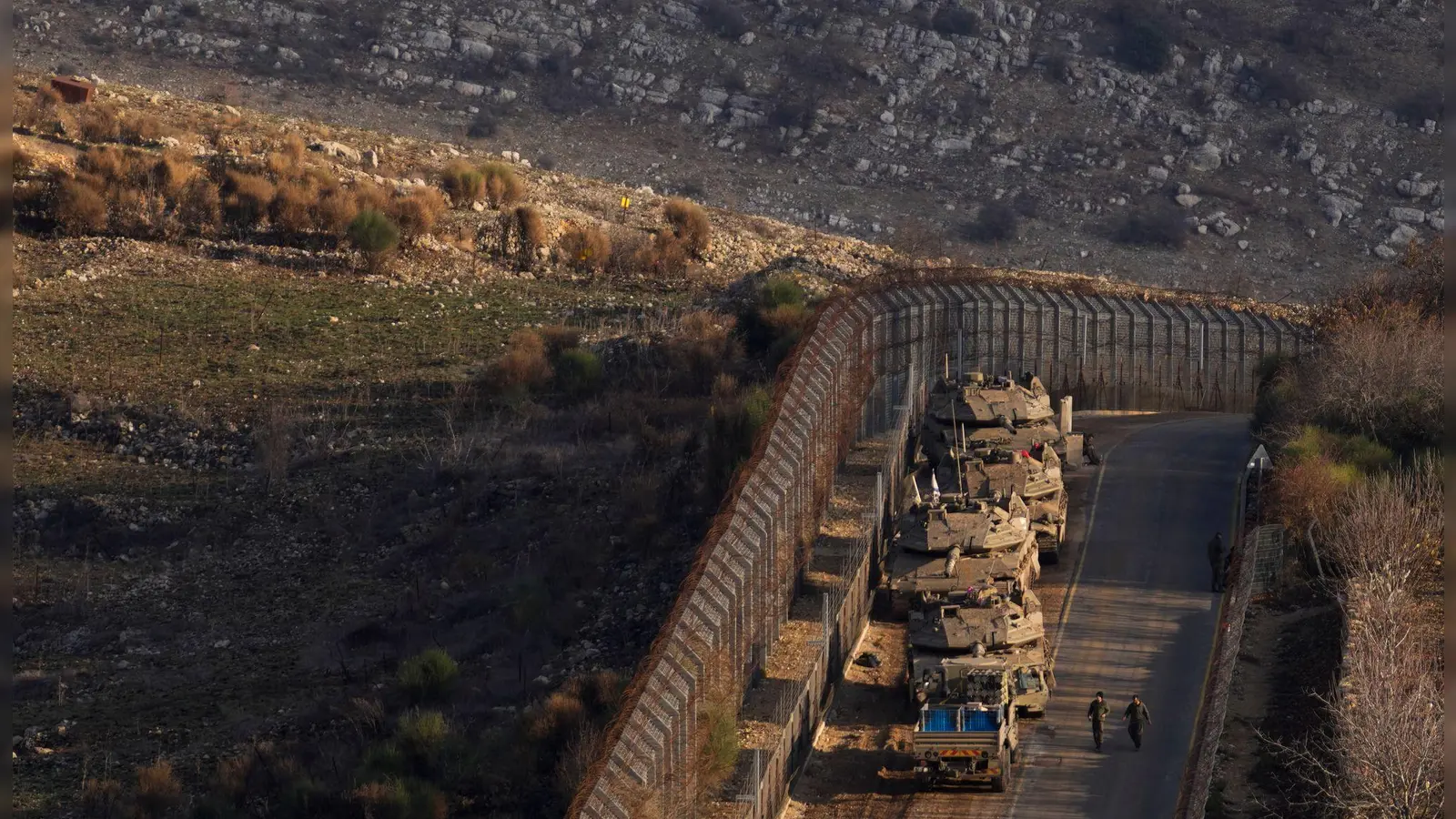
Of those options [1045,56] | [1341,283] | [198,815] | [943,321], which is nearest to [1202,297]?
[943,321]

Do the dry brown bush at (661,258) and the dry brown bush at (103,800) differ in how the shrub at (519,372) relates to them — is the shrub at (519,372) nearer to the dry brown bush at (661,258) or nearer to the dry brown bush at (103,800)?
the dry brown bush at (661,258)

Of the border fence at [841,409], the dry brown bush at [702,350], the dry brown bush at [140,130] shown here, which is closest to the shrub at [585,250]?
the dry brown bush at [702,350]

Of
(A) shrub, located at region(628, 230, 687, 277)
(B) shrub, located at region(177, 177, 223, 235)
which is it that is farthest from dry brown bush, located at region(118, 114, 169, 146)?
(A) shrub, located at region(628, 230, 687, 277)

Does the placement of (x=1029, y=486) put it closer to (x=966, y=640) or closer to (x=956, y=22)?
(x=966, y=640)

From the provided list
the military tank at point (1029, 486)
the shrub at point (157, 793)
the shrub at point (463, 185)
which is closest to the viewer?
the shrub at point (157, 793)

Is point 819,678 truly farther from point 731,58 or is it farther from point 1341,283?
point 731,58

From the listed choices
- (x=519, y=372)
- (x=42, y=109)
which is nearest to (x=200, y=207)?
(x=42, y=109)
